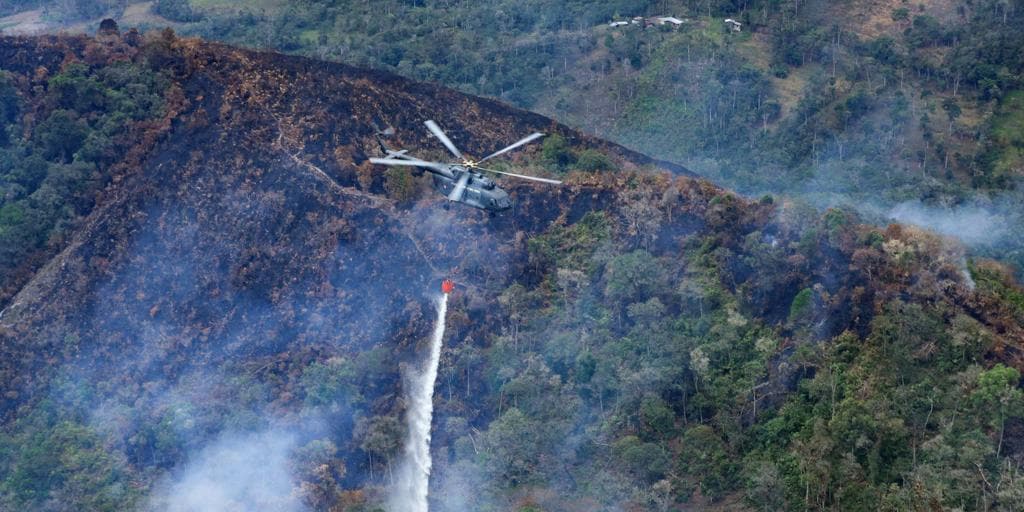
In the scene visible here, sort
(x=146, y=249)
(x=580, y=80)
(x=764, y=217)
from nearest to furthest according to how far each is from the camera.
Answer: (x=764, y=217), (x=146, y=249), (x=580, y=80)

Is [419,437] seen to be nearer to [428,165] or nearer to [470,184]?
[470,184]

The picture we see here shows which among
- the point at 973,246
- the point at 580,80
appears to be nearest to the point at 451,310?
the point at 973,246

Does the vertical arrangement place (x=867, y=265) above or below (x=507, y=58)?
above

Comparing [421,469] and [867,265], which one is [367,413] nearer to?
[421,469]

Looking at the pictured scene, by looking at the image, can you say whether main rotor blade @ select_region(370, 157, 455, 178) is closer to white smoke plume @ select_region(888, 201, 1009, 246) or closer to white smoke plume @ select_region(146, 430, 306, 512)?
white smoke plume @ select_region(146, 430, 306, 512)

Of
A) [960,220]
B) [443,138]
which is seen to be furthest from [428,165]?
[960,220]

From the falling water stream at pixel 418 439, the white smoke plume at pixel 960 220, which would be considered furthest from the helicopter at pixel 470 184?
the white smoke plume at pixel 960 220
